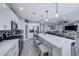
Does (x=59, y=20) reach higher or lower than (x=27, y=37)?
higher

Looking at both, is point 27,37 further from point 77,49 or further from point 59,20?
point 77,49

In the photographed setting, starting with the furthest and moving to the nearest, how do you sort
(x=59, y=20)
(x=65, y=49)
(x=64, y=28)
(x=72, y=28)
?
(x=59, y=20), (x=64, y=28), (x=72, y=28), (x=65, y=49)

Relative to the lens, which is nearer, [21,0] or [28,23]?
[21,0]

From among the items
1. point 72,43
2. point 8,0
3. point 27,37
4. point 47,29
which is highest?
point 8,0

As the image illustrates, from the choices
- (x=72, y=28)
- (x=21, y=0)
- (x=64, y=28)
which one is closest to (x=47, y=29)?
(x=64, y=28)

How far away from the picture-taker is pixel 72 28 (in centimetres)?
457

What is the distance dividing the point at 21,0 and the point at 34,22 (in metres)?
7.17

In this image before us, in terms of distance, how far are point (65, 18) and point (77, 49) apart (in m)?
3.48

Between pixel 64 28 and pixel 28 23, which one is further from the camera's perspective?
pixel 28 23

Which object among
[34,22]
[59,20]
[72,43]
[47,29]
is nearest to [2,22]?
[72,43]

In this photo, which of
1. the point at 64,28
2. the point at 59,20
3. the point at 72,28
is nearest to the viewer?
the point at 72,28

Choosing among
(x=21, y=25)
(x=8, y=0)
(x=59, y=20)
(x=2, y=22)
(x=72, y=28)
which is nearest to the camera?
(x=8, y=0)

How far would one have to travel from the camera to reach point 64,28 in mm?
4961

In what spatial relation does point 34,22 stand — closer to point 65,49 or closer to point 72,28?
point 72,28
